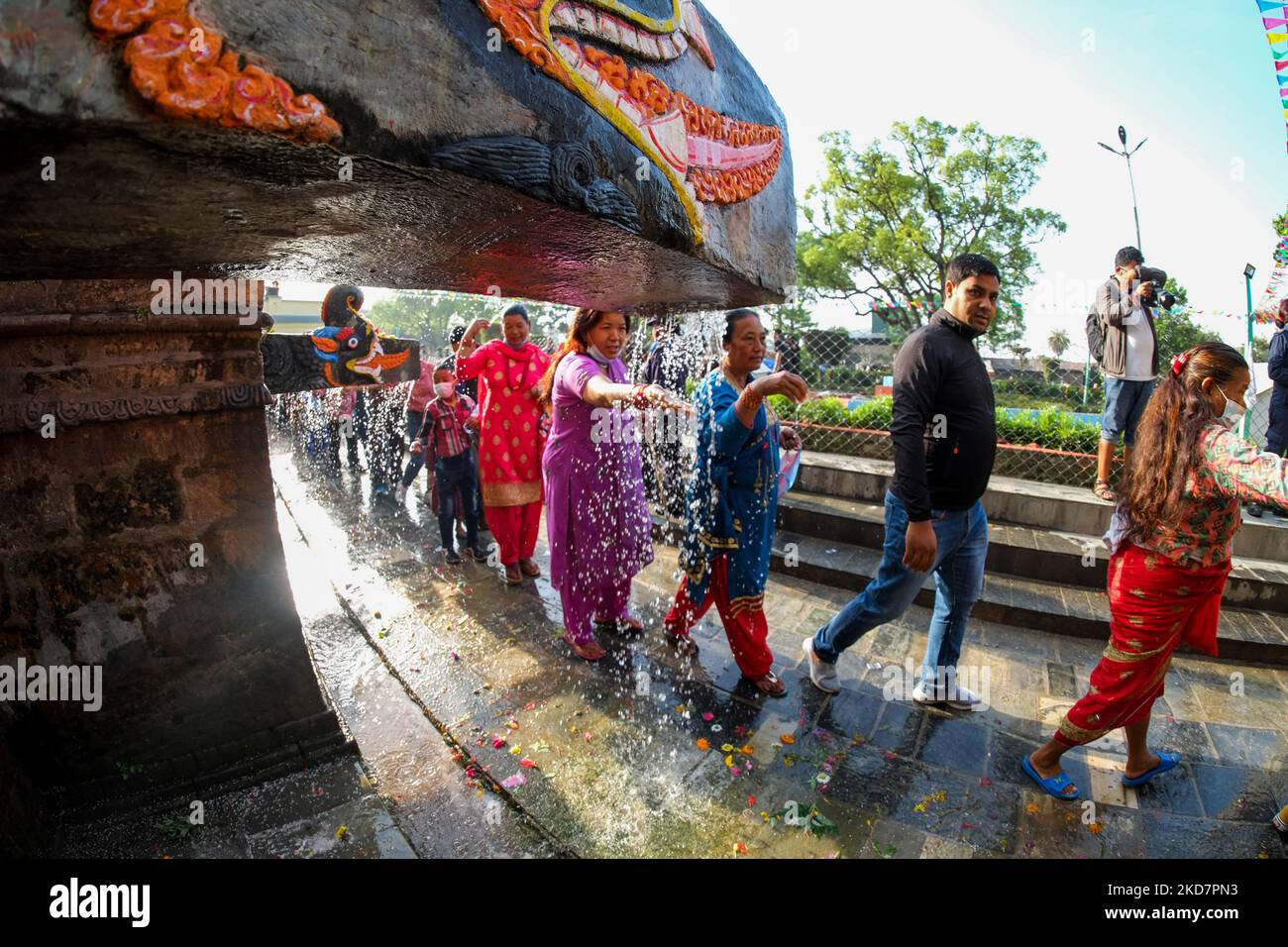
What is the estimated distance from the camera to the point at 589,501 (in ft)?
12.3

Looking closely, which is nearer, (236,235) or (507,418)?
(236,235)

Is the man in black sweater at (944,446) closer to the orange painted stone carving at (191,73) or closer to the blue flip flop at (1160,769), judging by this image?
the blue flip flop at (1160,769)

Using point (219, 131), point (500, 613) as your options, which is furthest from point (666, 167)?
point (500, 613)

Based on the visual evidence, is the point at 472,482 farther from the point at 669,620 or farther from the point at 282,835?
the point at 282,835

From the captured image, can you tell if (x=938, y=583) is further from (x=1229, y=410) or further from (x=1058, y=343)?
(x=1058, y=343)

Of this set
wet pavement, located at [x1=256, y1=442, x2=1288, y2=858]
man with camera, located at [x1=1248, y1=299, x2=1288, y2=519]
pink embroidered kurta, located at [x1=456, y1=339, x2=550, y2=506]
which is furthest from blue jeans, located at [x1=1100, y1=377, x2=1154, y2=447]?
pink embroidered kurta, located at [x1=456, y1=339, x2=550, y2=506]

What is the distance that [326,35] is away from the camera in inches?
33.7

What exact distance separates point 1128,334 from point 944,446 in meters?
3.01

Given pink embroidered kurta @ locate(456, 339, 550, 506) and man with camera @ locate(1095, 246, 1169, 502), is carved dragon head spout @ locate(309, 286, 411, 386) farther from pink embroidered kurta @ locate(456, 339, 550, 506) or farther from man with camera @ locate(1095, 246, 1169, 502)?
man with camera @ locate(1095, 246, 1169, 502)

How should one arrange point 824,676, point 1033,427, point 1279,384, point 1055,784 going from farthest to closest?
point 1033,427
point 1279,384
point 824,676
point 1055,784

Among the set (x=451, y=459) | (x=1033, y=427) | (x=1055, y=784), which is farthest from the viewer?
(x=1033, y=427)

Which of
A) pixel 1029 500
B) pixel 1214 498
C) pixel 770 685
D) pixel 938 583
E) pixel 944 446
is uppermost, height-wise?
pixel 944 446

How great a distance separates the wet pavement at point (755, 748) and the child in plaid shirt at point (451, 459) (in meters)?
1.18

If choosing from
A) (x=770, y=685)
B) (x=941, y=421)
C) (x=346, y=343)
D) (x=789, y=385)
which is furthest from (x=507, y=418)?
(x=941, y=421)
